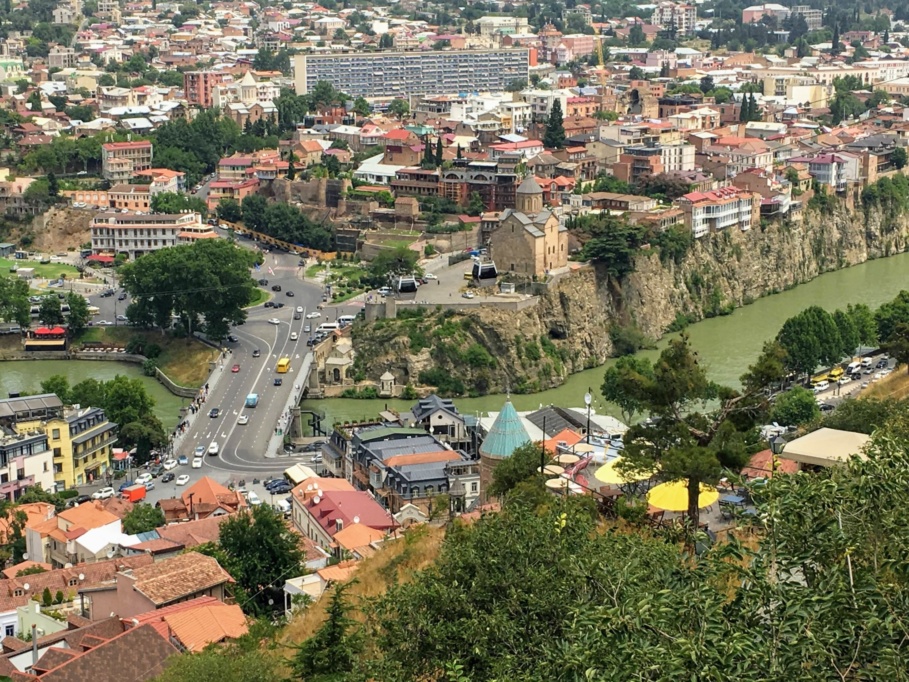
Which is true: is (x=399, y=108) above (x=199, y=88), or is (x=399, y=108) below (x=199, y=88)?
below

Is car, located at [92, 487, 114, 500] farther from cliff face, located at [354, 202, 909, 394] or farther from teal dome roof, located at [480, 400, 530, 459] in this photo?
cliff face, located at [354, 202, 909, 394]

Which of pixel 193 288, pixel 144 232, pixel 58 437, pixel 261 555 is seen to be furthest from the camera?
pixel 144 232

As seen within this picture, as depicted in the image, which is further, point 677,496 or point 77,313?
point 77,313

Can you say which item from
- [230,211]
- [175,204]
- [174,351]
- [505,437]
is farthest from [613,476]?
[175,204]

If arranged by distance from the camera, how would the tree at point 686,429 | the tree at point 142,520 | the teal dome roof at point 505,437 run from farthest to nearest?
the tree at point 142,520, the teal dome roof at point 505,437, the tree at point 686,429

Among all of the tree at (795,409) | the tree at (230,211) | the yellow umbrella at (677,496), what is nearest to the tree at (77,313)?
the tree at (230,211)

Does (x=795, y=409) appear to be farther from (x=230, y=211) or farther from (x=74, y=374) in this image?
(x=230, y=211)

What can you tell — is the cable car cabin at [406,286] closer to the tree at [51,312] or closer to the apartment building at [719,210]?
the tree at [51,312]
